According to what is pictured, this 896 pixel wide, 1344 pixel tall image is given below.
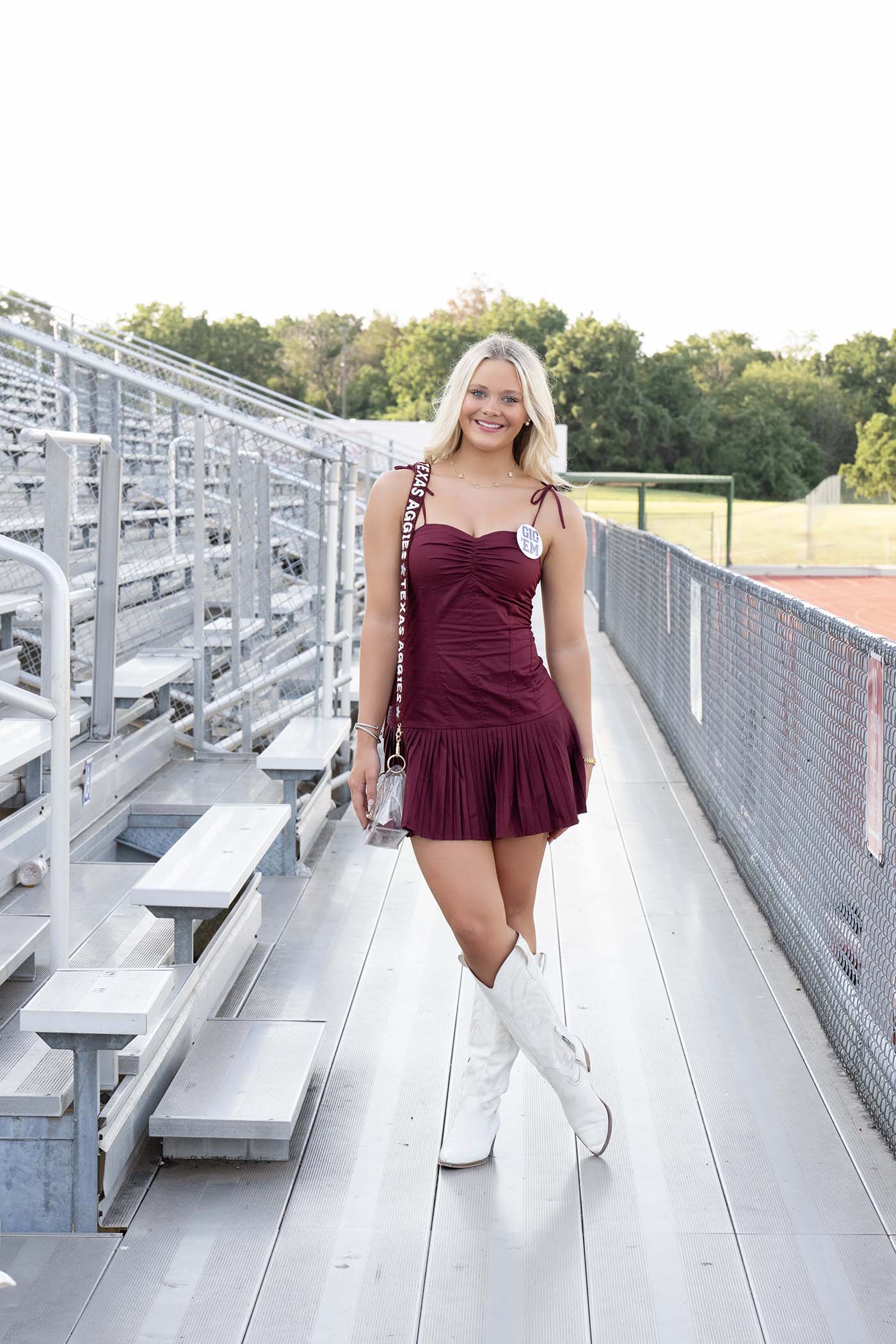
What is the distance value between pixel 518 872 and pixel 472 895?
18 cm

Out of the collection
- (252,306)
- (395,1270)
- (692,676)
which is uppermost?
(252,306)

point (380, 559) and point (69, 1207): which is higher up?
point (380, 559)

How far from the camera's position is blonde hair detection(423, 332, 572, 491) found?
2934mm

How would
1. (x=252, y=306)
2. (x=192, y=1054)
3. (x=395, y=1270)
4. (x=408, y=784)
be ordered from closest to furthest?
(x=395, y=1270) < (x=408, y=784) < (x=192, y=1054) < (x=252, y=306)

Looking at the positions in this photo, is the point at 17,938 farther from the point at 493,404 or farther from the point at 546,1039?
the point at 493,404

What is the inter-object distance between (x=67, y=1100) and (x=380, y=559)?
1258 mm

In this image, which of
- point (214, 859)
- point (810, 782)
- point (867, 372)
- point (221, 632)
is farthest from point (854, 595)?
point (867, 372)

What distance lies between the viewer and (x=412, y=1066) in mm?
3662

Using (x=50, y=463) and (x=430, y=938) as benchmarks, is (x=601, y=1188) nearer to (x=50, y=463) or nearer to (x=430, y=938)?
(x=430, y=938)

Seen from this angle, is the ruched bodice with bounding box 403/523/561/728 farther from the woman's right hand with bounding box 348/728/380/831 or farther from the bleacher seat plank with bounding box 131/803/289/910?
the bleacher seat plank with bounding box 131/803/289/910

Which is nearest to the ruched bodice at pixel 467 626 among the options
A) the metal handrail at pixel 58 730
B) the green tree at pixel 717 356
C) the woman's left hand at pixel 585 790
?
the woman's left hand at pixel 585 790

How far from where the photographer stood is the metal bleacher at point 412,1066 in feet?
8.66

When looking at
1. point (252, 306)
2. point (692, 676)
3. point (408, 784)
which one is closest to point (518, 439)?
point (408, 784)

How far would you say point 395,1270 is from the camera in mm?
2707
